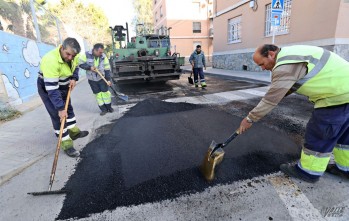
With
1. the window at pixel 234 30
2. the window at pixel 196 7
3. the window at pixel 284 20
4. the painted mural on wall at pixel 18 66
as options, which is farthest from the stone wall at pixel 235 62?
the window at pixel 196 7

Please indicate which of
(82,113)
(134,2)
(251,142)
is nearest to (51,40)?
(82,113)

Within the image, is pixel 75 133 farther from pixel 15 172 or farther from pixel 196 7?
pixel 196 7

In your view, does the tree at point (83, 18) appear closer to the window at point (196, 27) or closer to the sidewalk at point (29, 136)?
the window at point (196, 27)

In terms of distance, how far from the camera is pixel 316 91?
6.58 ft

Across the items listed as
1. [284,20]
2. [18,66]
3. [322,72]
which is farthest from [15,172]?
[284,20]

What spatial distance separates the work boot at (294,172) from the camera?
2.25 metres

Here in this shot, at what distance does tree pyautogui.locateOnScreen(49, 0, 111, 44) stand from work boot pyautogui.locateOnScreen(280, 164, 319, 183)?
24668 mm

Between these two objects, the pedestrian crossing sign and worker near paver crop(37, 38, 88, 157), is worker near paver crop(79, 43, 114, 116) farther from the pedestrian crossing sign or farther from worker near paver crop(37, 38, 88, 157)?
the pedestrian crossing sign

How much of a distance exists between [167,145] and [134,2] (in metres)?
38.4

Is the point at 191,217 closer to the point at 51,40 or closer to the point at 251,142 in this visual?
the point at 251,142

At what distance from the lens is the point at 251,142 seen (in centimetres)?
323

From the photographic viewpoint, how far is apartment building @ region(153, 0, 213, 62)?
24125 millimetres

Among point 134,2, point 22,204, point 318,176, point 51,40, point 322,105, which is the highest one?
point 134,2

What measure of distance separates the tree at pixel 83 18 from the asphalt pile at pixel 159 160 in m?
22.9
